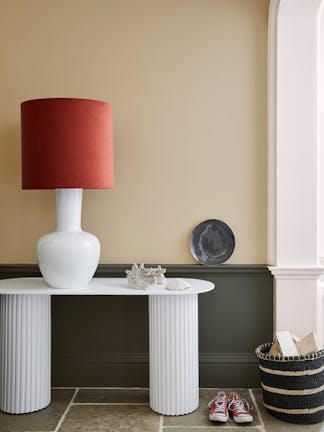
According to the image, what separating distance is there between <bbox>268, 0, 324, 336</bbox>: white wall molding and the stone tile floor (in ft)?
2.21

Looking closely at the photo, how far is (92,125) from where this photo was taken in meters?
3.04

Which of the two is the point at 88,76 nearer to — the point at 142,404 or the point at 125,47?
the point at 125,47

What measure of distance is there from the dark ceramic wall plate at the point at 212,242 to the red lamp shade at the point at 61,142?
797 millimetres

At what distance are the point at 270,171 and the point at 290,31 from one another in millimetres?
866

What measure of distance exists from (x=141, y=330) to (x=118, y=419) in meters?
0.65

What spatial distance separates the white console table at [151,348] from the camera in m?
3.05

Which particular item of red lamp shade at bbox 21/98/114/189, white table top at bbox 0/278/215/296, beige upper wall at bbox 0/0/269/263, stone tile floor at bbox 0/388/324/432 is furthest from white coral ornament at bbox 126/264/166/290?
stone tile floor at bbox 0/388/324/432

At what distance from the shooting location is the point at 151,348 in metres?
3.12

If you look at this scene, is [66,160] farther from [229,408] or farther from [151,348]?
[229,408]

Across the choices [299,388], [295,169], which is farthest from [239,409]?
[295,169]

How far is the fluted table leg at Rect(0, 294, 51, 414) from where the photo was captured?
10.1ft

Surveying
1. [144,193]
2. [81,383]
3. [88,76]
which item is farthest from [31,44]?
[81,383]

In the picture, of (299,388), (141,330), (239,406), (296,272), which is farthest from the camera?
(141,330)

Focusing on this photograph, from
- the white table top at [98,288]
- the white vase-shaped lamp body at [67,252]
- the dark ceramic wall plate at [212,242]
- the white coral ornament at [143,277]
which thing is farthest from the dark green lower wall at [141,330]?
the white vase-shaped lamp body at [67,252]
